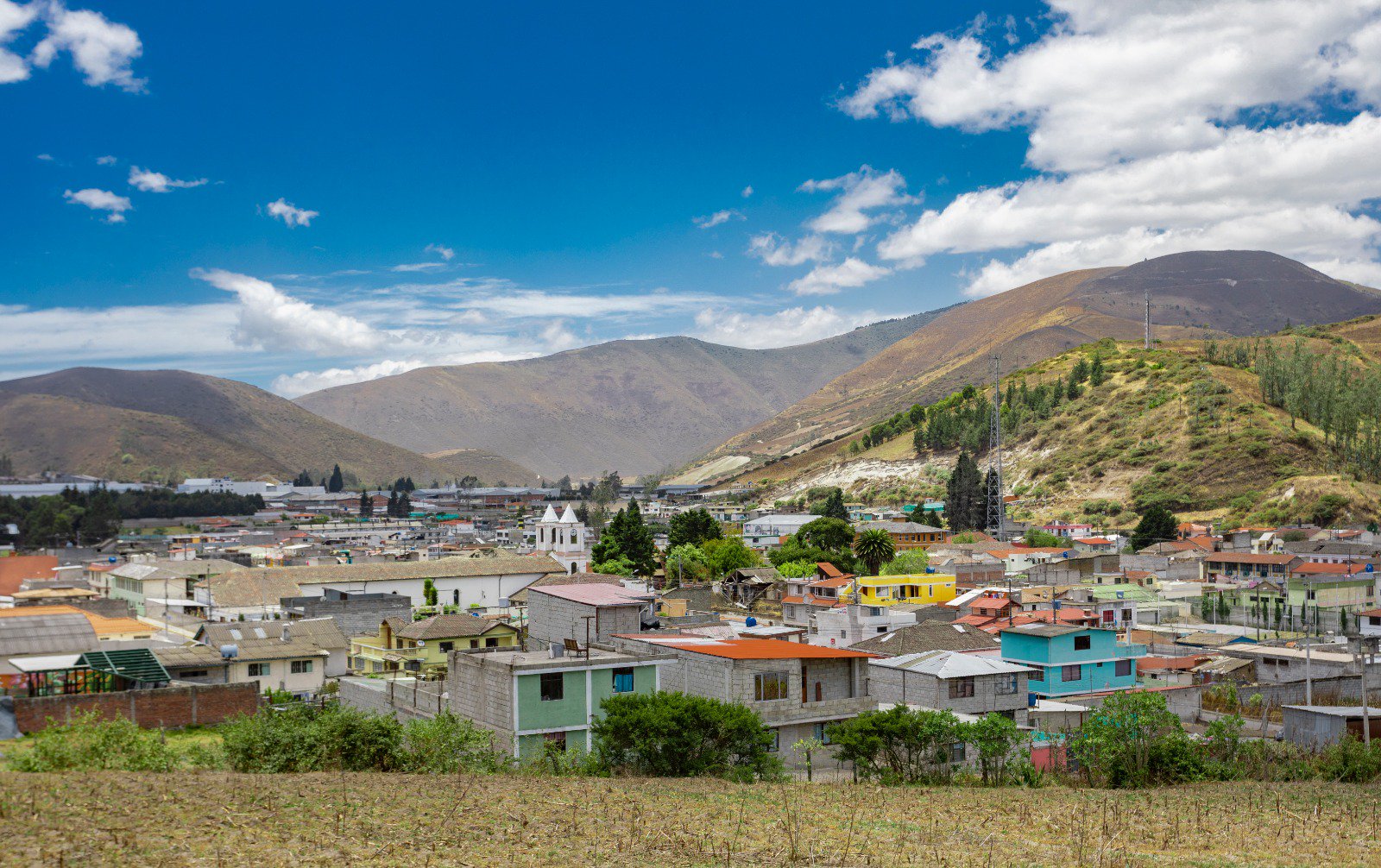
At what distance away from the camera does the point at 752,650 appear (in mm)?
24859

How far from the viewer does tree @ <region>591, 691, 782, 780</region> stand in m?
19.8

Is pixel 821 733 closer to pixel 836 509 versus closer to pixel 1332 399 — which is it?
pixel 836 509

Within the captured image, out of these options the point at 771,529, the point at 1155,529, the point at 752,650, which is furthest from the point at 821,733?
the point at 771,529

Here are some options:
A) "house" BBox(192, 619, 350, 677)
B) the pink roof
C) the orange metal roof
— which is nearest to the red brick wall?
the pink roof

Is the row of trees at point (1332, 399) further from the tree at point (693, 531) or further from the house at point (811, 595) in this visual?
the house at point (811, 595)

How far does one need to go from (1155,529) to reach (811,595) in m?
38.2

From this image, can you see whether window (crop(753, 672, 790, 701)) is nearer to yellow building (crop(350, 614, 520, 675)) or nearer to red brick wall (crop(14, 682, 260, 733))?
red brick wall (crop(14, 682, 260, 733))

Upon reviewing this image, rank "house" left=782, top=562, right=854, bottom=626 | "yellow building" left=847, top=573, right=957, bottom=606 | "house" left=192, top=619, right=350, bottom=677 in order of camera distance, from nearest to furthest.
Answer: "house" left=192, top=619, right=350, bottom=677, "house" left=782, top=562, right=854, bottom=626, "yellow building" left=847, top=573, right=957, bottom=606

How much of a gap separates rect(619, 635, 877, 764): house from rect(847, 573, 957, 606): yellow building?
94.7ft

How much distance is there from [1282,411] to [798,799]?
108506 millimetres

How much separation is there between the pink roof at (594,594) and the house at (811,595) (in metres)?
16.6

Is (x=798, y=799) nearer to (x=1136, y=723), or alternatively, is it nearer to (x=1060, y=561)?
(x=1136, y=723)

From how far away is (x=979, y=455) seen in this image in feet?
418

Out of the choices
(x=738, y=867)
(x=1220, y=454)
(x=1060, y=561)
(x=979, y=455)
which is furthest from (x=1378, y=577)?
(x=979, y=455)
